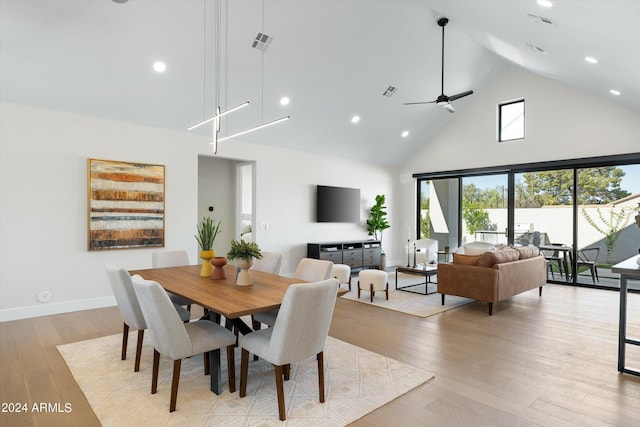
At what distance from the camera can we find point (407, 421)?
233 cm

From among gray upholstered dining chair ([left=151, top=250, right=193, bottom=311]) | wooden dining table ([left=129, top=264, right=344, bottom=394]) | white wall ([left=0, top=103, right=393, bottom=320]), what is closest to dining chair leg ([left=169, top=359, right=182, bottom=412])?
wooden dining table ([left=129, top=264, right=344, bottom=394])

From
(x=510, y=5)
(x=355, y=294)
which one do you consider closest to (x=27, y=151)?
(x=355, y=294)

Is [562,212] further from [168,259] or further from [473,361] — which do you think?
[168,259]

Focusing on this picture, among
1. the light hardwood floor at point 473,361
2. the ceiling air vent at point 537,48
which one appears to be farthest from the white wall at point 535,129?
the light hardwood floor at point 473,361

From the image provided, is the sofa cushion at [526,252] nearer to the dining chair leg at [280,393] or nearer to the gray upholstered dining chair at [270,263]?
the gray upholstered dining chair at [270,263]

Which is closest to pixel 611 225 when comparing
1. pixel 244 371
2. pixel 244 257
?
pixel 244 257

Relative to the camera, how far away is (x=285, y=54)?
5230 mm

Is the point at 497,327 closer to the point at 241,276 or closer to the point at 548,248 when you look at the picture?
the point at 241,276

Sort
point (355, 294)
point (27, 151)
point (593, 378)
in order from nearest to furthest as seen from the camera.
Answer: point (593, 378)
point (27, 151)
point (355, 294)

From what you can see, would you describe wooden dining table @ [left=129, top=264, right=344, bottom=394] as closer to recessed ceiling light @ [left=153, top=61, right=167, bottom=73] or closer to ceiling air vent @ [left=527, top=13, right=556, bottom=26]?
recessed ceiling light @ [left=153, top=61, right=167, bottom=73]

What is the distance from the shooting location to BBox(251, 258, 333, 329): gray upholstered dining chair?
3.25 meters

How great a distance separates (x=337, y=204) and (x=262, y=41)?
4.11 metres

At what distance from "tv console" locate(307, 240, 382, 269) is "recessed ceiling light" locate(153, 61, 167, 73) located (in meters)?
4.17

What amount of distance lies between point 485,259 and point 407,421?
320cm
